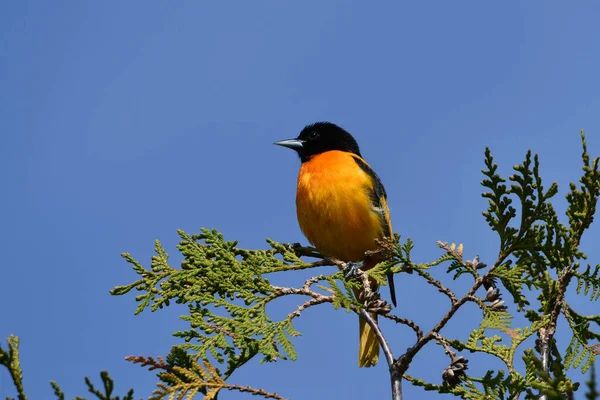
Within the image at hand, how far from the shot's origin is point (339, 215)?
18.5 feet

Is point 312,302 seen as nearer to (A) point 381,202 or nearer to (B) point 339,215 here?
(B) point 339,215

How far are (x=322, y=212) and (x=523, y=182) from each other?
2175 mm

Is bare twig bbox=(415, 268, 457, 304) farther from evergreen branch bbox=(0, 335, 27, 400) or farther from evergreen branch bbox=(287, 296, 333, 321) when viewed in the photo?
evergreen branch bbox=(0, 335, 27, 400)

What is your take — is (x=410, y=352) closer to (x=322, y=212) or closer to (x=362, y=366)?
(x=362, y=366)


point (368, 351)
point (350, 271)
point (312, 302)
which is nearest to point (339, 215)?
point (368, 351)

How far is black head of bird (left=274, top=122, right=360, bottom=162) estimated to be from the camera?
7.20 meters

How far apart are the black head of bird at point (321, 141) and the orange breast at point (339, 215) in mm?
1244

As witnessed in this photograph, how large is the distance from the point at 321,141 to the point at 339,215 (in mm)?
1791

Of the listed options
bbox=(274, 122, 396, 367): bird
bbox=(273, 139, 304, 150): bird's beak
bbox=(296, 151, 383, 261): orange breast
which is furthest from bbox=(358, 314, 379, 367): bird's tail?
bbox=(273, 139, 304, 150): bird's beak

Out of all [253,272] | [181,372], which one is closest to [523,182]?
[253,272]

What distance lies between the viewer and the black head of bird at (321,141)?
720 centimetres

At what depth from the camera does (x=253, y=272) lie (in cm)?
404

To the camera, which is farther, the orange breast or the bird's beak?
the bird's beak

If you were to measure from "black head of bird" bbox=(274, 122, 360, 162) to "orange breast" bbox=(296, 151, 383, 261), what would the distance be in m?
1.24
